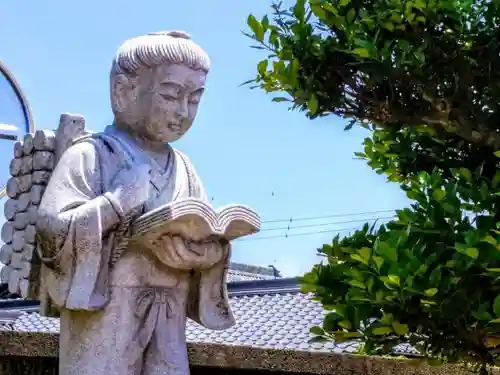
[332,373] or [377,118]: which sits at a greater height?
[377,118]

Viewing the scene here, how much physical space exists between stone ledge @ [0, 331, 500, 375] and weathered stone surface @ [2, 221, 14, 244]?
47 centimetres

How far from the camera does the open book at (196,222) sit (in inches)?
106

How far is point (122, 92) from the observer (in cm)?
296

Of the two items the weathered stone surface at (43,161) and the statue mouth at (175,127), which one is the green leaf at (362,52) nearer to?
the statue mouth at (175,127)

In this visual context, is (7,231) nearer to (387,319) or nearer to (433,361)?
(387,319)

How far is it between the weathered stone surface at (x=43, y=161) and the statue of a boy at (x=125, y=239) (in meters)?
0.16

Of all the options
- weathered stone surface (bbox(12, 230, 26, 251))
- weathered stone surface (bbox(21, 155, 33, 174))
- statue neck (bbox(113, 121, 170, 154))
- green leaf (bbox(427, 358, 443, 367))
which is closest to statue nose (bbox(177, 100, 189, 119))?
statue neck (bbox(113, 121, 170, 154))

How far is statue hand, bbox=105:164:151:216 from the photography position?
108 inches

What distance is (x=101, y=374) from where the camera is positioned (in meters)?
2.70

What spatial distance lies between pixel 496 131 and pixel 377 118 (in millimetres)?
539

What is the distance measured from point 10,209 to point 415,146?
6.85ft

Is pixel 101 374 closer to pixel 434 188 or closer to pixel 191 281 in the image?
pixel 191 281

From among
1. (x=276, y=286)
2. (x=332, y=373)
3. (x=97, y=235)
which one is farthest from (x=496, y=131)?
(x=276, y=286)

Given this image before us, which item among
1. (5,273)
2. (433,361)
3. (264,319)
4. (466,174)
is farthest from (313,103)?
(264,319)
